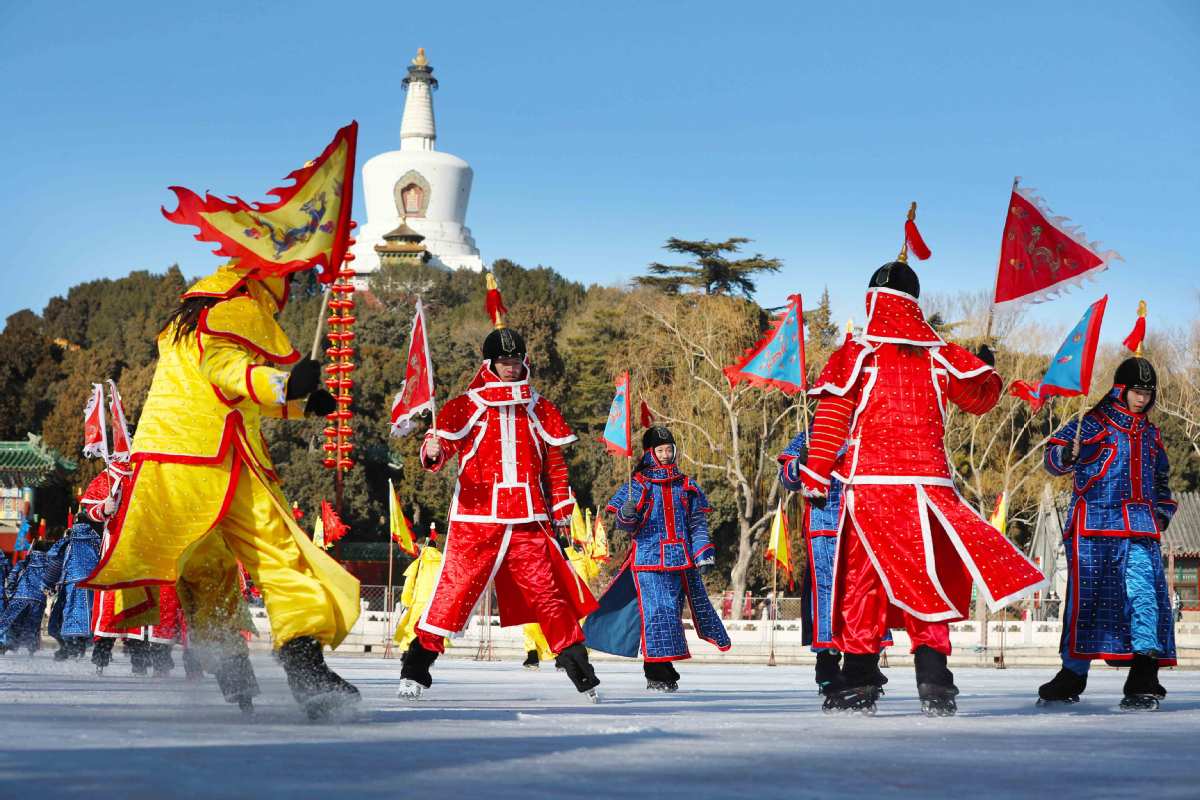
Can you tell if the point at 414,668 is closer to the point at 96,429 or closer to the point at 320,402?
the point at 320,402

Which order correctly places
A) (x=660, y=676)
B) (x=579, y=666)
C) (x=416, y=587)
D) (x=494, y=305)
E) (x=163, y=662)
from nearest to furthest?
(x=163, y=662)
(x=579, y=666)
(x=494, y=305)
(x=660, y=676)
(x=416, y=587)

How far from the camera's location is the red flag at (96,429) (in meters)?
15.8

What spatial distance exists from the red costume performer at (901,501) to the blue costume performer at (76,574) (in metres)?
9.79

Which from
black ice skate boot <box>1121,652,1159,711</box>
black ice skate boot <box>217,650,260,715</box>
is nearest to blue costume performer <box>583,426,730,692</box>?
black ice skate boot <box>1121,652,1159,711</box>

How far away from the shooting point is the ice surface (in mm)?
4035

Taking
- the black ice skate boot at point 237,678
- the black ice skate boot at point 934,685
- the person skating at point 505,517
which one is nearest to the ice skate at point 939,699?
the black ice skate boot at point 934,685

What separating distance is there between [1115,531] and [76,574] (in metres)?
9.93

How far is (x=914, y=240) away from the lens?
854cm

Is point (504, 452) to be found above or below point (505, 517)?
above

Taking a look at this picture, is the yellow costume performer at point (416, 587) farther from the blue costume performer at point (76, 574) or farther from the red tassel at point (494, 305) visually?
the red tassel at point (494, 305)

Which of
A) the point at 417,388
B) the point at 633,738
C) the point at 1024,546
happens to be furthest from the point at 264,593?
the point at 1024,546

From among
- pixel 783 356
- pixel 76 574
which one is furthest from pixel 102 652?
pixel 783 356

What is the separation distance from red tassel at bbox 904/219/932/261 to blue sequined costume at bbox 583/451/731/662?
4103 millimetres

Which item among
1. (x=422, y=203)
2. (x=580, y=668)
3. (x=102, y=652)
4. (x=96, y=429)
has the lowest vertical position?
(x=102, y=652)
